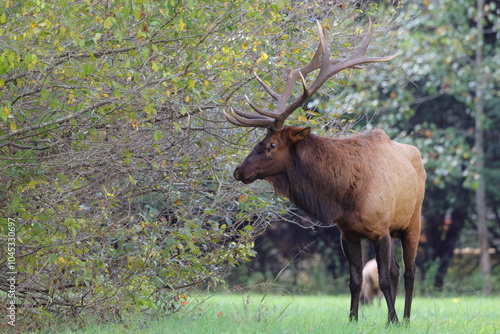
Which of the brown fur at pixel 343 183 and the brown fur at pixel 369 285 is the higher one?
the brown fur at pixel 343 183

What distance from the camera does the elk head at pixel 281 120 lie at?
23.4 ft

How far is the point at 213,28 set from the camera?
6.16 metres

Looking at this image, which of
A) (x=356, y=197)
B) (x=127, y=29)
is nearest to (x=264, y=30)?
(x=127, y=29)

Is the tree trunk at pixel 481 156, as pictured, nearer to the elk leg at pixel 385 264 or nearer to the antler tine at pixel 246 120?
the elk leg at pixel 385 264

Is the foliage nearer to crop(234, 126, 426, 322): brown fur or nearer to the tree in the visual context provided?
crop(234, 126, 426, 322): brown fur

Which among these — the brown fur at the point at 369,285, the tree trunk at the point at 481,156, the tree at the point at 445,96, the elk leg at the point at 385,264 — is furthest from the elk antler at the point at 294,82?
the tree trunk at the point at 481,156

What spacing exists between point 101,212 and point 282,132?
1.92 metres

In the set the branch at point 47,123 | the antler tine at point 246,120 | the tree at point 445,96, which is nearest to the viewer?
the branch at point 47,123

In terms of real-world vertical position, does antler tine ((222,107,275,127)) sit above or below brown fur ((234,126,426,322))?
above

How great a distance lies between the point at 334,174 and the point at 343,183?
0.41 feet

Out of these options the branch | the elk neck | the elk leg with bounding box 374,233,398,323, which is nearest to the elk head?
the elk neck

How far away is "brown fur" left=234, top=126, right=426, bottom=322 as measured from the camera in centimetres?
732

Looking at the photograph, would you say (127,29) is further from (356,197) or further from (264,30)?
(356,197)

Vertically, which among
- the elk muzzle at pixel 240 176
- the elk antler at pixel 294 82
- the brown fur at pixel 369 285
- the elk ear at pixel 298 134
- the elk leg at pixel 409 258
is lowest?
the brown fur at pixel 369 285
